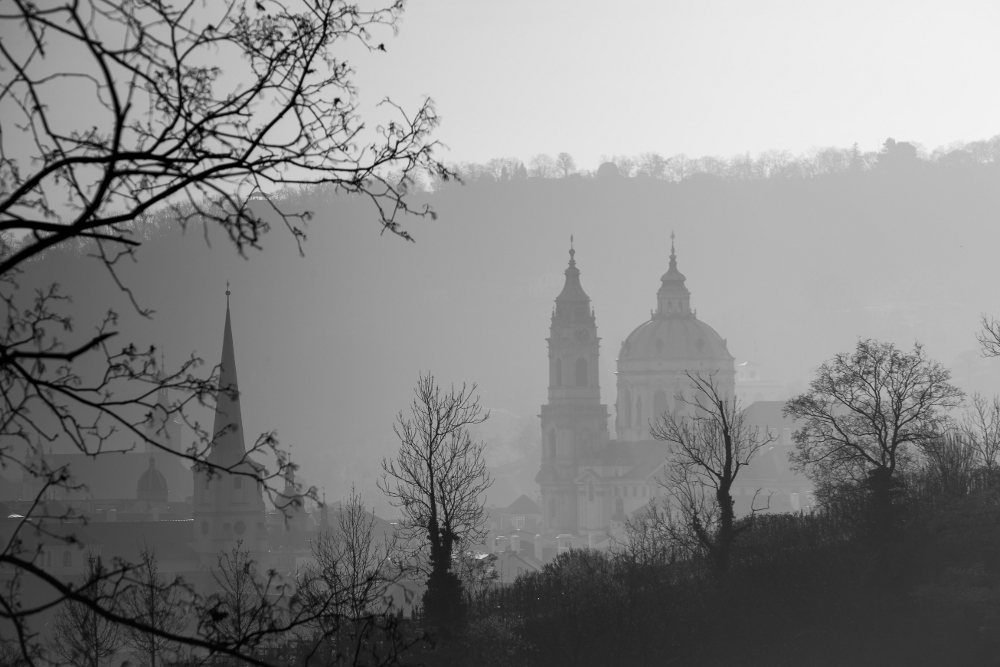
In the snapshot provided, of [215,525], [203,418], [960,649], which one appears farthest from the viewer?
[203,418]

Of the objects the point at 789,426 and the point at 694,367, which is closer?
the point at 694,367

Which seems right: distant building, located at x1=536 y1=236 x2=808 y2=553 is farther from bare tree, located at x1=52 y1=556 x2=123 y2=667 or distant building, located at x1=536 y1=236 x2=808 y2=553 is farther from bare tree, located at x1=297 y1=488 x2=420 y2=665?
bare tree, located at x1=52 y1=556 x2=123 y2=667

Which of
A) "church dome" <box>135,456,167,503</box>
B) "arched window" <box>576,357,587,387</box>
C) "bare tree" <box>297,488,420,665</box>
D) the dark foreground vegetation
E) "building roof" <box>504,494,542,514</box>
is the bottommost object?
"bare tree" <box>297,488,420,665</box>

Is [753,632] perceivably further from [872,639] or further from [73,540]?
[73,540]

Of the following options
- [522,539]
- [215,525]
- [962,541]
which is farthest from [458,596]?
[522,539]

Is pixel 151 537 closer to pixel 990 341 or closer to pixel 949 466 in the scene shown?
pixel 949 466

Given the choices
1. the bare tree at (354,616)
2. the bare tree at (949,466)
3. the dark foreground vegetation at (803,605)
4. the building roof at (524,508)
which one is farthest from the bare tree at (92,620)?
the building roof at (524,508)

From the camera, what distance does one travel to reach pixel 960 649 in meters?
25.9

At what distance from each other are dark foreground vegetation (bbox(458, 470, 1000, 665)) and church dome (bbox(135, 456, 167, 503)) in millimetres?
72737

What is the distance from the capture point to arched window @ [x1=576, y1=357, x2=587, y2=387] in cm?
10394

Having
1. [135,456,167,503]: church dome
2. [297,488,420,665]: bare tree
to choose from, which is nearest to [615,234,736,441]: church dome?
[135,456,167,503]: church dome

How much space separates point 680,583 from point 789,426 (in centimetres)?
8758

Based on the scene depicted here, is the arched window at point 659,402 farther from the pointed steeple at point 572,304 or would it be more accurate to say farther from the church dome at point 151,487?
the church dome at point 151,487

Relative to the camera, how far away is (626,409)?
11038 centimetres
